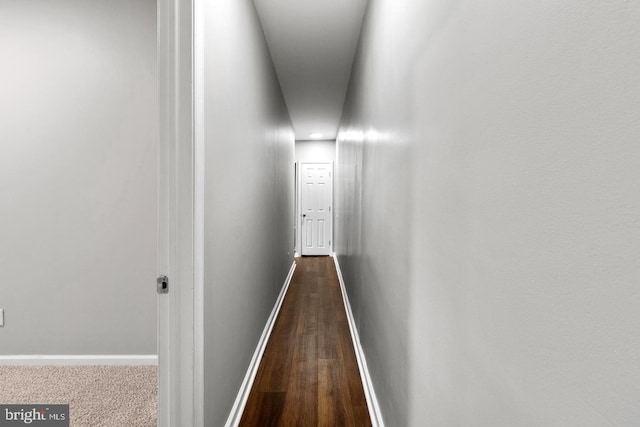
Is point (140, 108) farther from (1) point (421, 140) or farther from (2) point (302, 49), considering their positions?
(1) point (421, 140)

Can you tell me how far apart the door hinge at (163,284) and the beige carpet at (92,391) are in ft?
3.32

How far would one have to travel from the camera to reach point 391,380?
1.38 metres

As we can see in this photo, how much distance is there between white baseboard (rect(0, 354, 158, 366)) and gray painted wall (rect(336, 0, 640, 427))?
2006 mm

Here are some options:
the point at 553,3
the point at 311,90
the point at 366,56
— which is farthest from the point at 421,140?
the point at 311,90

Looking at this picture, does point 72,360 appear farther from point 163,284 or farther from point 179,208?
point 179,208

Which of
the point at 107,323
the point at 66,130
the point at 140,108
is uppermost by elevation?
the point at 140,108

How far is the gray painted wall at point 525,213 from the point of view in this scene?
0.35 m

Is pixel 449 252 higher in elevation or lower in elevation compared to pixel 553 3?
lower

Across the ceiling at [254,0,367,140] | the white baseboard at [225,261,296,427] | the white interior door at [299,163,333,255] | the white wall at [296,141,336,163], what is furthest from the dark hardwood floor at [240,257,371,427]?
the white wall at [296,141,336,163]

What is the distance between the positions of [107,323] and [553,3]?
2721 mm

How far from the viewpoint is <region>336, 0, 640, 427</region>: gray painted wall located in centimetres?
35

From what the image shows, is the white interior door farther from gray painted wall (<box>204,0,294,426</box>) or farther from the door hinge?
the door hinge

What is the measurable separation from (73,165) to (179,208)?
1.57 metres

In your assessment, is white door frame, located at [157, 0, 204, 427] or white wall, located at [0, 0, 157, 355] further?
white wall, located at [0, 0, 157, 355]
